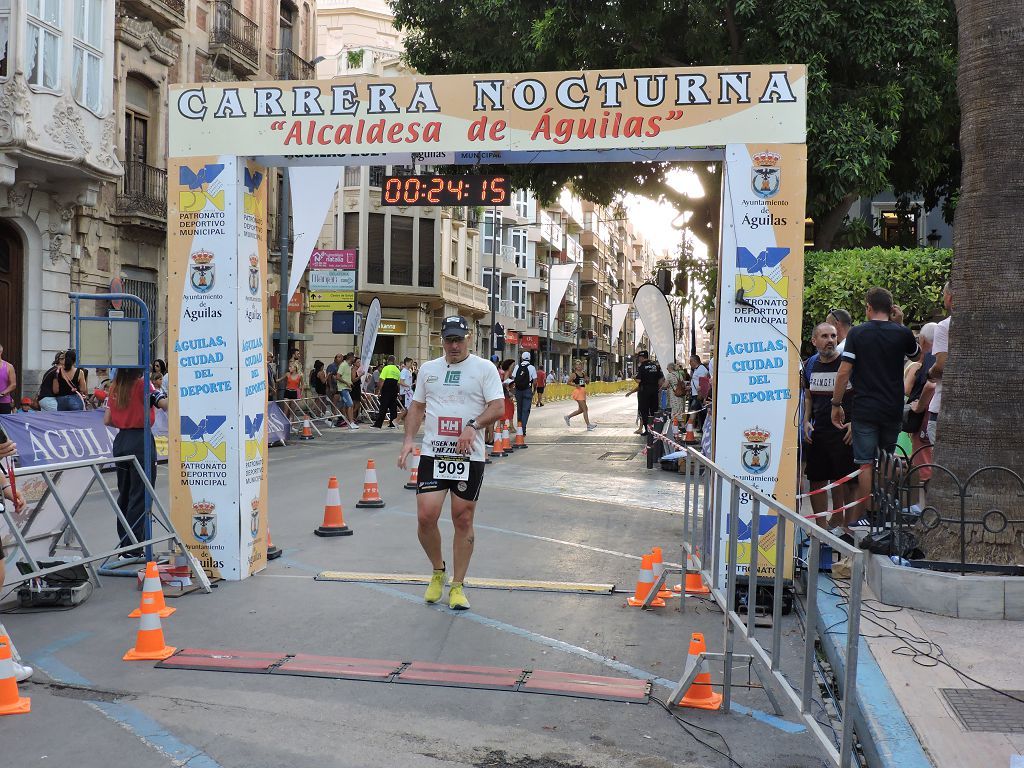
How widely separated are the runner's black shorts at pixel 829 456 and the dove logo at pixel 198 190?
5.17m

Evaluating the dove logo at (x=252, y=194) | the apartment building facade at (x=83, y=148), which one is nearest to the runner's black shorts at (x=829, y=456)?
the dove logo at (x=252, y=194)

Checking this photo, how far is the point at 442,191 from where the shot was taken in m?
9.29

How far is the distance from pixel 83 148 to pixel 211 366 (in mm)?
13776

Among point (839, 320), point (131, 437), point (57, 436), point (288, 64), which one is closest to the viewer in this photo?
point (131, 437)

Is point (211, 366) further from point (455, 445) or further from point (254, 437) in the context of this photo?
point (455, 445)

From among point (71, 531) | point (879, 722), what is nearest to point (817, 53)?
point (71, 531)

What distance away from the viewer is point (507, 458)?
58.1 feet

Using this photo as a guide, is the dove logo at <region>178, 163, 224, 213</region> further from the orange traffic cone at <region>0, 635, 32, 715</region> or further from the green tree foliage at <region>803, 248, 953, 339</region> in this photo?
the green tree foliage at <region>803, 248, 953, 339</region>

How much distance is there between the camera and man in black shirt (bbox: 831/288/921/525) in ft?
24.8

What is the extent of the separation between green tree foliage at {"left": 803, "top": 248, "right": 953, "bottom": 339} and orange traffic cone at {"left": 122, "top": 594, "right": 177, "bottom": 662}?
10.8 m

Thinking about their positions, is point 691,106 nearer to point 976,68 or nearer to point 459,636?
point 976,68

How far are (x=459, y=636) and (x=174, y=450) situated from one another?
297cm

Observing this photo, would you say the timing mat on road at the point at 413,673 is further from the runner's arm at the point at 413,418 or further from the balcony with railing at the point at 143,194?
the balcony with railing at the point at 143,194

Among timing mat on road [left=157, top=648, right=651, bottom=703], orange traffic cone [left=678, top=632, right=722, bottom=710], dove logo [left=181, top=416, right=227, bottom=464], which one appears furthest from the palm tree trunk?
dove logo [left=181, top=416, right=227, bottom=464]
